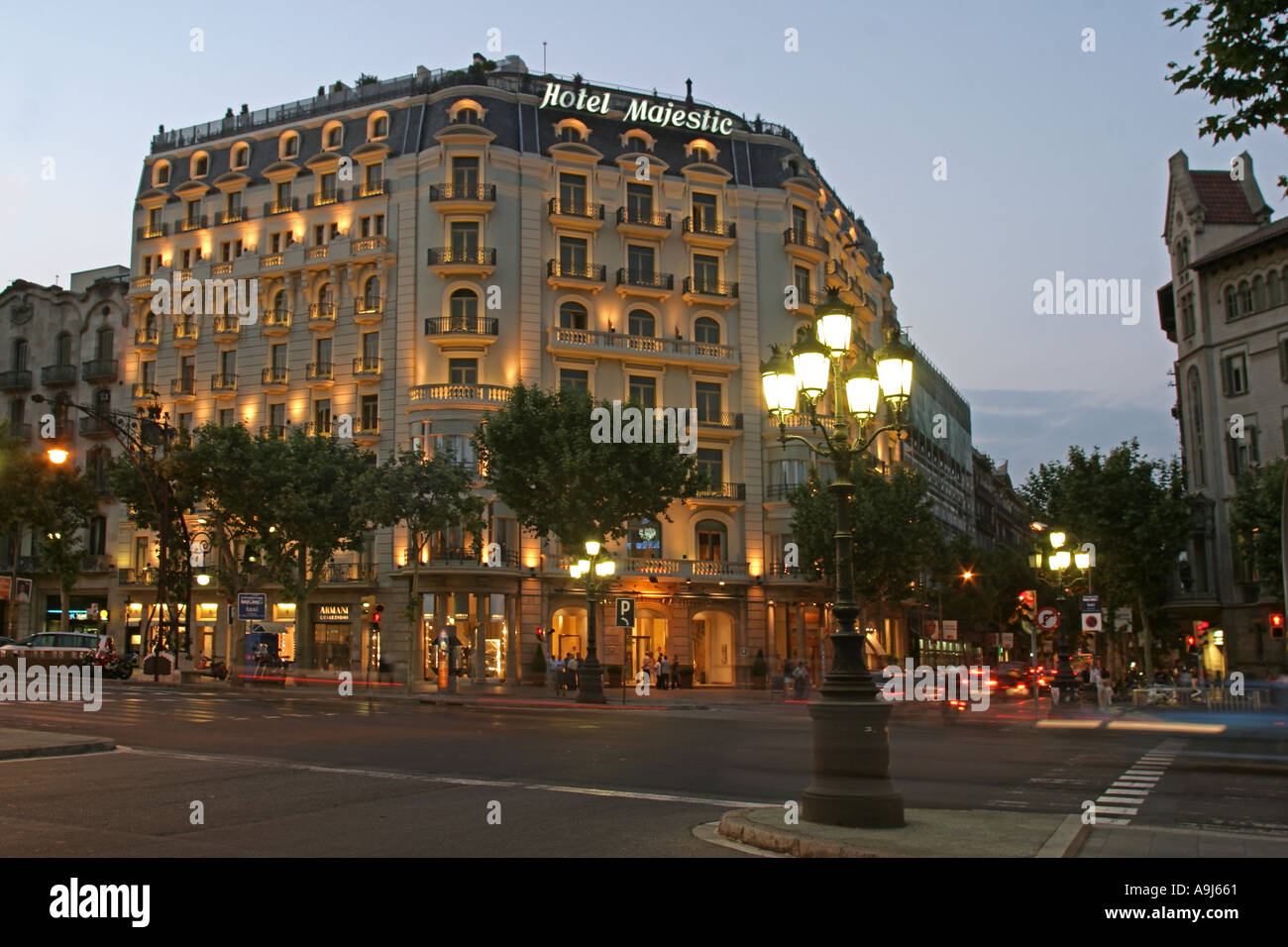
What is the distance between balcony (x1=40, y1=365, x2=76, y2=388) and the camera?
2435 inches

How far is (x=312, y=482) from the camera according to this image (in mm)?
42750

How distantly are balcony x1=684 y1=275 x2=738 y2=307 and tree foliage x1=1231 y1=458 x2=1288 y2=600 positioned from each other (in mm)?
24153

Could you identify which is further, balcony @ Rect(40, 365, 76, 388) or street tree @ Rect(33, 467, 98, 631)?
balcony @ Rect(40, 365, 76, 388)

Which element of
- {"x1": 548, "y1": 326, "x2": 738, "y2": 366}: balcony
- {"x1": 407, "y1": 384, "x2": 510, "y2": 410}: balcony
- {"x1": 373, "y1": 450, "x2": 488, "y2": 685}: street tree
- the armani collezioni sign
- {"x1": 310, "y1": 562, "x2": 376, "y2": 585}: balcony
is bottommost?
{"x1": 310, "y1": 562, "x2": 376, "y2": 585}: balcony

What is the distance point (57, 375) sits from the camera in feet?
204

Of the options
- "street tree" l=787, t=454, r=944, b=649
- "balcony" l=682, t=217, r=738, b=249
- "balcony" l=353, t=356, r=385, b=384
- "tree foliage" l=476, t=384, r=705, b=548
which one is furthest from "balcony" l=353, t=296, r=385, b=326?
"street tree" l=787, t=454, r=944, b=649

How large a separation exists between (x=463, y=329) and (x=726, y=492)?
1457cm

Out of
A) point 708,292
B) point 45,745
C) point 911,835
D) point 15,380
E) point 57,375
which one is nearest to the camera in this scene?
point 911,835

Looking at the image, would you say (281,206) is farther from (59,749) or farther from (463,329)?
(59,749)

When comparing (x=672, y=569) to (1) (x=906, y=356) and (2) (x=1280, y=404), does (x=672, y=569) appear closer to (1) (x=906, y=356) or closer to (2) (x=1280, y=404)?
(2) (x=1280, y=404)

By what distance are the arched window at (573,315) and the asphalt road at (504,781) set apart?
1192 inches

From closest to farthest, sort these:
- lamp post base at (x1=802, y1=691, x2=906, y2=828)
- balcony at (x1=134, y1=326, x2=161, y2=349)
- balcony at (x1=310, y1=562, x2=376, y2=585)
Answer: lamp post base at (x1=802, y1=691, x2=906, y2=828) → balcony at (x1=310, y1=562, x2=376, y2=585) → balcony at (x1=134, y1=326, x2=161, y2=349)

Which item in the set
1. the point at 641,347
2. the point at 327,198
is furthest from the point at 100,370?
the point at 641,347

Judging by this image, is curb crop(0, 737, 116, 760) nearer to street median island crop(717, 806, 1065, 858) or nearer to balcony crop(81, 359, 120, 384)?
street median island crop(717, 806, 1065, 858)
